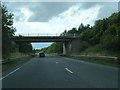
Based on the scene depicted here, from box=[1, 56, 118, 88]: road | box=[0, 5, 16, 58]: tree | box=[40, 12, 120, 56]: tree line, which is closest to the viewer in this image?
box=[1, 56, 118, 88]: road

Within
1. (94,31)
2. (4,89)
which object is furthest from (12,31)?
(94,31)

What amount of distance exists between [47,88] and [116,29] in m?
33.8

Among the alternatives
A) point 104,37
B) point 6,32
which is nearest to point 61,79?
point 6,32

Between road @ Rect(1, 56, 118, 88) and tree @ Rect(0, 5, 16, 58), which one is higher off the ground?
tree @ Rect(0, 5, 16, 58)


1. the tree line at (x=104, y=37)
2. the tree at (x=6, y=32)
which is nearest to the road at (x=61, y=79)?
the tree at (x=6, y=32)

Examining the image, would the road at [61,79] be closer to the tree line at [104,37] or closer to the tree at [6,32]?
the tree at [6,32]

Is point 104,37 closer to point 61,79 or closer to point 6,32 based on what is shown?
point 6,32

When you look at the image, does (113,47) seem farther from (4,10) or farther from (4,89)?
(4,89)

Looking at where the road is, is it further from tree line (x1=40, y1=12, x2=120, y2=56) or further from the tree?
tree line (x1=40, y1=12, x2=120, y2=56)

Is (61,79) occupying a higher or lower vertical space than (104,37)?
lower

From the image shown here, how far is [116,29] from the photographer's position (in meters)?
40.1

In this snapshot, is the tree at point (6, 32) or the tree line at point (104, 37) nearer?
the tree at point (6, 32)

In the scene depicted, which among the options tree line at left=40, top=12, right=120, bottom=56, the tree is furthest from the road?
tree line at left=40, top=12, right=120, bottom=56

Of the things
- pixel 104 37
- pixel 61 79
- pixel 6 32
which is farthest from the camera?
pixel 104 37
